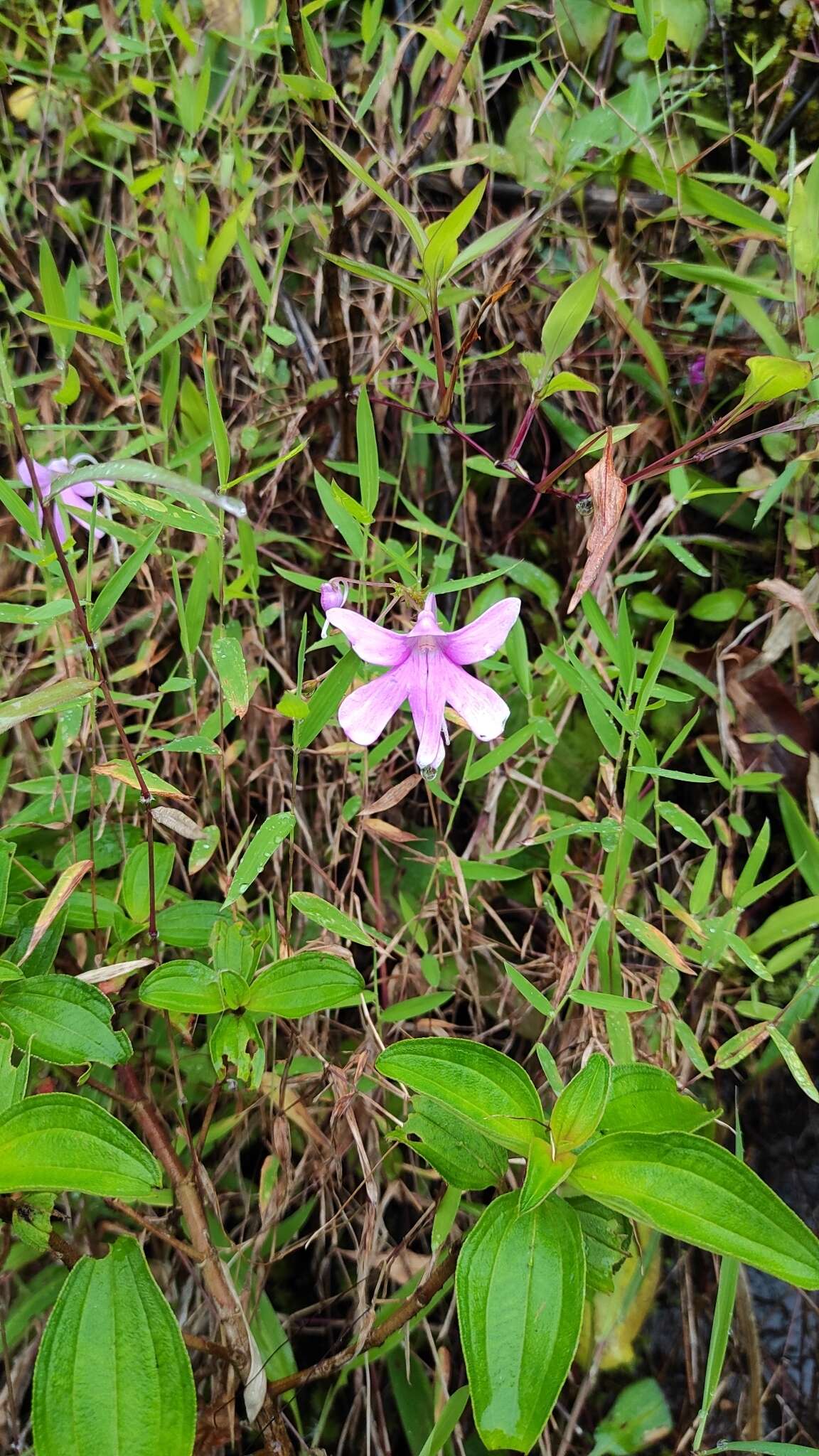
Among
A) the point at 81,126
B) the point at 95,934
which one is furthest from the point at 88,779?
the point at 81,126

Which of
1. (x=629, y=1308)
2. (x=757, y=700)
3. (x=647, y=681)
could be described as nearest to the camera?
(x=647, y=681)

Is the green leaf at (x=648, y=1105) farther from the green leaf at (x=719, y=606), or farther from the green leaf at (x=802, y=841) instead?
the green leaf at (x=719, y=606)

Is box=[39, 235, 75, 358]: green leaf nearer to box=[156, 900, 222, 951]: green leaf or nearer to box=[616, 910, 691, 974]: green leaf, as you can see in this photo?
box=[156, 900, 222, 951]: green leaf

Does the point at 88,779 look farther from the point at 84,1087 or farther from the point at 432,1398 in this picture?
the point at 432,1398

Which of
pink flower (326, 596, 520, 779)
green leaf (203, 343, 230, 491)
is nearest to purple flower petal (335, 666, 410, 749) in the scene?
pink flower (326, 596, 520, 779)

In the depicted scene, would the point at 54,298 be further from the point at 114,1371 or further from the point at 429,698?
the point at 114,1371

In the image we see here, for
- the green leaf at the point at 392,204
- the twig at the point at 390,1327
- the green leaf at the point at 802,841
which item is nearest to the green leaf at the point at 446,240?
the green leaf at the point at 392,204

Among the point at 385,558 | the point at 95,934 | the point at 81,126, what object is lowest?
the point at 95,934
